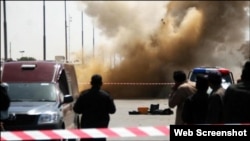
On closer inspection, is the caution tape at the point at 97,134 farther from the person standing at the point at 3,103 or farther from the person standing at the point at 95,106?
the person standing at the point at 3,103

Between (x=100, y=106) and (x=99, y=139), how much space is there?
0.57 metres

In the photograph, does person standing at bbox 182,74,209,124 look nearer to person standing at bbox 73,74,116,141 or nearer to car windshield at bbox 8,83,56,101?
person standing at bbox 73,74,116,141

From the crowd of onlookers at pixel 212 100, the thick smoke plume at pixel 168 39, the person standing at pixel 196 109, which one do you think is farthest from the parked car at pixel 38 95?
the thick smoke plume at pixel 168 39

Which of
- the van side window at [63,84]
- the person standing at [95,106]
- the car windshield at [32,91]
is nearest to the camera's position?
the person standing at [95,106]

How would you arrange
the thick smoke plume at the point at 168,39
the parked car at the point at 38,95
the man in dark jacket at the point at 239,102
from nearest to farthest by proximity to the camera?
the man in dark jacket at the point at 239,102 → the parked car at the point at 38,95 → the thick smoke plume at the point at 168,39

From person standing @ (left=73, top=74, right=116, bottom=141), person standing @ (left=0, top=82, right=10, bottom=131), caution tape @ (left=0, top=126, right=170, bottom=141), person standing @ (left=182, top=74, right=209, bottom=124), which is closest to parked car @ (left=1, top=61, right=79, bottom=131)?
person standing @ (left=0, top=82, right=10, bottom=131)

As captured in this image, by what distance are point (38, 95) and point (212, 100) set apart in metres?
5.14

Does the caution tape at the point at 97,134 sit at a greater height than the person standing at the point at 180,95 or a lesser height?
lesser

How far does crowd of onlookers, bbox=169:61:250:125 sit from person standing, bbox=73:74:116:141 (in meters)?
1.27

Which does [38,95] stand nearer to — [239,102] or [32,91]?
[32,91]

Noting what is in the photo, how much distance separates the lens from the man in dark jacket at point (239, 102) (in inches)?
303

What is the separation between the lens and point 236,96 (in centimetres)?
770

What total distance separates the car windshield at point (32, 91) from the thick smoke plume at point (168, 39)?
26652 mm

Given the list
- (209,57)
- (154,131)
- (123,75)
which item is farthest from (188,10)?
(154,131)
